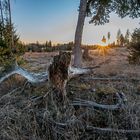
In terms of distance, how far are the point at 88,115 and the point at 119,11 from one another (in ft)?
36.4

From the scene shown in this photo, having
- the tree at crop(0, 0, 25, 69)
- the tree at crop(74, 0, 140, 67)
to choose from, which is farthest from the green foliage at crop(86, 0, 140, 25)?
the tree at crop(0, 0, 25, 69)

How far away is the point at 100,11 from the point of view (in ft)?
56.0

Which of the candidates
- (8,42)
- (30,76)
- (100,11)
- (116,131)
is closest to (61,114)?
(116,131)

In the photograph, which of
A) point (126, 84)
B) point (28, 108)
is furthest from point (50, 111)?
point (126, 84)

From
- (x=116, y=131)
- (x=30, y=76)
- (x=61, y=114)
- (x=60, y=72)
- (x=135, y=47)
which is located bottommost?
(x=116, y=131)

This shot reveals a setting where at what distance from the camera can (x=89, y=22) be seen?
1794cm

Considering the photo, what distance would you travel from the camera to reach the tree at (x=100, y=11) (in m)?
15.4

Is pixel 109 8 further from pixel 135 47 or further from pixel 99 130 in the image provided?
pixel 99 130

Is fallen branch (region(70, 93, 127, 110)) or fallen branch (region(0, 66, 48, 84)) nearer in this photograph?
fallen branch (region(70, 93, 127, 110))

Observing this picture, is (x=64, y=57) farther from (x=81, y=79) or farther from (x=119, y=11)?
(x=119, y=11)

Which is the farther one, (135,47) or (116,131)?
(135,47)

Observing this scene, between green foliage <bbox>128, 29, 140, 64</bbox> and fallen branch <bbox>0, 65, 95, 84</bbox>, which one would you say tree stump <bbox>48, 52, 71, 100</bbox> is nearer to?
fallen branch <bbox>0, 65, 95, 84</bbox>

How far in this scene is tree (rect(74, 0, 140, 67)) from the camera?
15.4 meters

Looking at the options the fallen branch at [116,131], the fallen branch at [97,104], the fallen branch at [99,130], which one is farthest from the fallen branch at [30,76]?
the fallen branch at [116,131]
